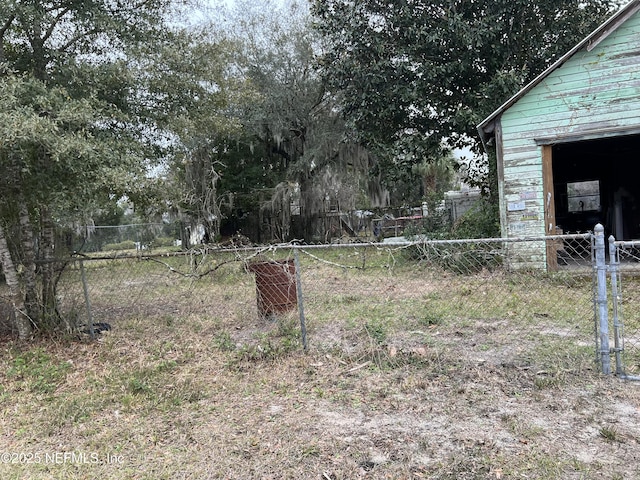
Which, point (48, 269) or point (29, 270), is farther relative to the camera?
point (48, 269)

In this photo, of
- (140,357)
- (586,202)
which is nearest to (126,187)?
(140,357)

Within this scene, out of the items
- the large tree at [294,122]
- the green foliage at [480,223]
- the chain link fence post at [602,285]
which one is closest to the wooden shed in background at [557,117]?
the green foliage at [480,223]

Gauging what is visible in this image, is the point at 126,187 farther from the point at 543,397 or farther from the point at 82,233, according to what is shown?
the point at 543,397

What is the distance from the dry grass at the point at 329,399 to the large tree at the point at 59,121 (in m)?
1.25

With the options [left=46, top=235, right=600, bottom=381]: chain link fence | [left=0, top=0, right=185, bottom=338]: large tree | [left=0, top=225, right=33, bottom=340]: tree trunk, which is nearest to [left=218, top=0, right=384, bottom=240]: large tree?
[left=46, top=235, right=600, bottom=381]: chain link fence

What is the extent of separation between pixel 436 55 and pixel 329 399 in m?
12.4

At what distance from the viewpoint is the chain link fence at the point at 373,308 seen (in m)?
4.77


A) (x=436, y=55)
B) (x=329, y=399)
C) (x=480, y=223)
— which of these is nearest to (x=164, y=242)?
(x=436, y=55)

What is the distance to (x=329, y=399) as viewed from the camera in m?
3.84

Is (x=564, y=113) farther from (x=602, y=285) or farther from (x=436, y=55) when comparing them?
(x=602, y=285)

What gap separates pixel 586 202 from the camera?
13.9 meters

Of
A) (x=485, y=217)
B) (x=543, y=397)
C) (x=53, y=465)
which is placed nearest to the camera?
(x=53, y=465)

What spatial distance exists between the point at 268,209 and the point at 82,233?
41.1 ft

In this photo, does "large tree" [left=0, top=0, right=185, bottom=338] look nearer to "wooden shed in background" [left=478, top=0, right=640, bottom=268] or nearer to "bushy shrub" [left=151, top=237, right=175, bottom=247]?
"wooden shed in background" [left=478, top=0, right=640, bottom=268]
